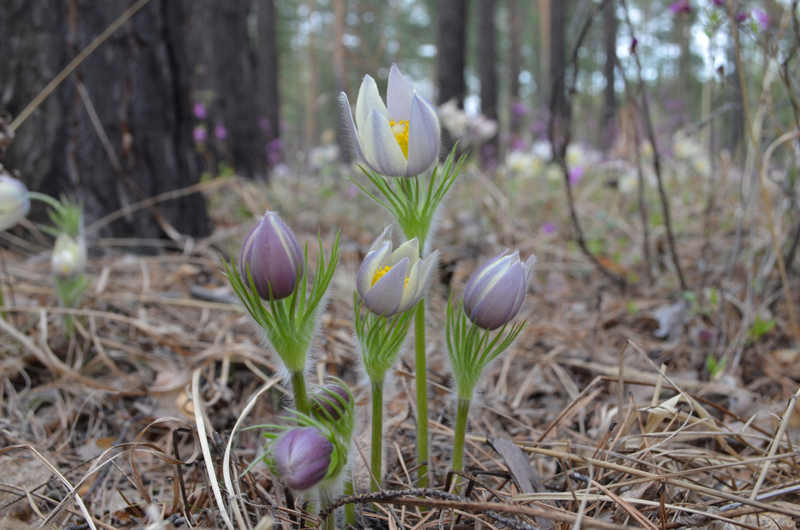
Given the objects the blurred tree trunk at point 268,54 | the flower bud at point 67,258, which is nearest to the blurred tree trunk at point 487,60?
the blurred tree trunk at point 268,54

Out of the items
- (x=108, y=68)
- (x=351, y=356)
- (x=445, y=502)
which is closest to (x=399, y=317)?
(x=445, y=502)

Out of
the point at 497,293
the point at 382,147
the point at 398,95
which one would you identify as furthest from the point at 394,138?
the point at 497,293

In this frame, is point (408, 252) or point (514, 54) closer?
point (408, 252)

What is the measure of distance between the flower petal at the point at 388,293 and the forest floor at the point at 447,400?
202 mm

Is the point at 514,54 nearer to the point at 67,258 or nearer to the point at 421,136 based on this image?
the point at 67,258

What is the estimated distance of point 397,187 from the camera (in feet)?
2.70

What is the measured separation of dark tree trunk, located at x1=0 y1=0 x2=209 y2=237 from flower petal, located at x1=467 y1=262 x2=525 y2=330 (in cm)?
202

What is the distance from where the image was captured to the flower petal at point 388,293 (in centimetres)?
70

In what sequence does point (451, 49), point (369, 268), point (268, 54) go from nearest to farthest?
point (369, 268) < point (451, 49) < point (268, 54)

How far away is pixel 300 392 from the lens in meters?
0.76

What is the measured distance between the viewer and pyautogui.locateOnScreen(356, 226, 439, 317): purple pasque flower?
2.29 feet

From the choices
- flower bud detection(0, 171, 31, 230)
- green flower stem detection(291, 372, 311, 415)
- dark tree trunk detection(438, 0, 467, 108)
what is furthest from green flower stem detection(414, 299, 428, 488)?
dark tree trunk detection(438, 0, 467, 108)

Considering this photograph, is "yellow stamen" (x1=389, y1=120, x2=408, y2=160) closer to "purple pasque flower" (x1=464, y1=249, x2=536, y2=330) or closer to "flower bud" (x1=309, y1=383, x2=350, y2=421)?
"purple pasque flower" (x1=464, y1=249, x2=536, y2=330)

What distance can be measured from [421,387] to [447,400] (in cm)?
46
